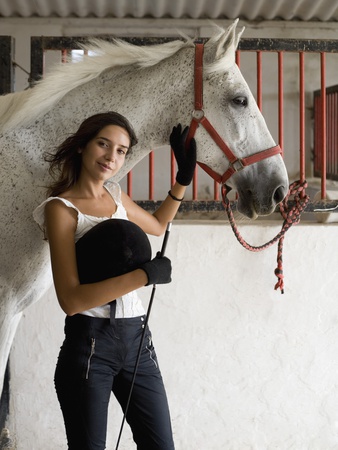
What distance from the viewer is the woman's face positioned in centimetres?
166

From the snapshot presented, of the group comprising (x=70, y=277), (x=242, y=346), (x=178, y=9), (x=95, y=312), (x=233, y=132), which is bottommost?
(x=242, y=346)

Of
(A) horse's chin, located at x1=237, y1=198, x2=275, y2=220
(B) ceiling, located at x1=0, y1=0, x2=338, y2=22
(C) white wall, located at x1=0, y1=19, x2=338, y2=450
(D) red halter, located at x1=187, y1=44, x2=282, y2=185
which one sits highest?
(B) ceiling, located at x1=0, y1=0, x2=338, y2=22

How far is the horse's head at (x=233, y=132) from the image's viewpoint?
6.22 ft

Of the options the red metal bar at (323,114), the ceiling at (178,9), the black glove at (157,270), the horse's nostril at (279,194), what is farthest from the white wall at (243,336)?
the ceiling at (178,9)

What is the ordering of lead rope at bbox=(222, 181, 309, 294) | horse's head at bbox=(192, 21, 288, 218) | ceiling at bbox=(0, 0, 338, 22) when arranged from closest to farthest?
horse's head at bbox=(192, 21, 288, 218)
lead rope at bbox=(222, 181, 309, 294)
ceiling at bbox=(0, 0, 338, 22)

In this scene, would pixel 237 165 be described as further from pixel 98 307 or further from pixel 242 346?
pixel 242 346

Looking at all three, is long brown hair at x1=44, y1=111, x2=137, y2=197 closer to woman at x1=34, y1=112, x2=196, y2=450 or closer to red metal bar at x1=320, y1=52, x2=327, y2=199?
woman at x1=34, y1=112, x2=196, y2=450

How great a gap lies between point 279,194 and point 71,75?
75cm

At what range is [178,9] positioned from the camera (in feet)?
18.1

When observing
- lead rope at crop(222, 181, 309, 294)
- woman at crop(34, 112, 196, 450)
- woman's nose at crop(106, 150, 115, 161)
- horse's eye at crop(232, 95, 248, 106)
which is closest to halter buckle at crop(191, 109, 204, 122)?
horse's eye at crop(232, 95, 248, 106)

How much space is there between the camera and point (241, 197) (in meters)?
1.96

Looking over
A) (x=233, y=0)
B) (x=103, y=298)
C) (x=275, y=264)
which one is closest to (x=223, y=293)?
(x=275, y=264)

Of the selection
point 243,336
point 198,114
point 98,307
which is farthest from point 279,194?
point 243,336

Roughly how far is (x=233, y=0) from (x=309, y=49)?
9.44ft
